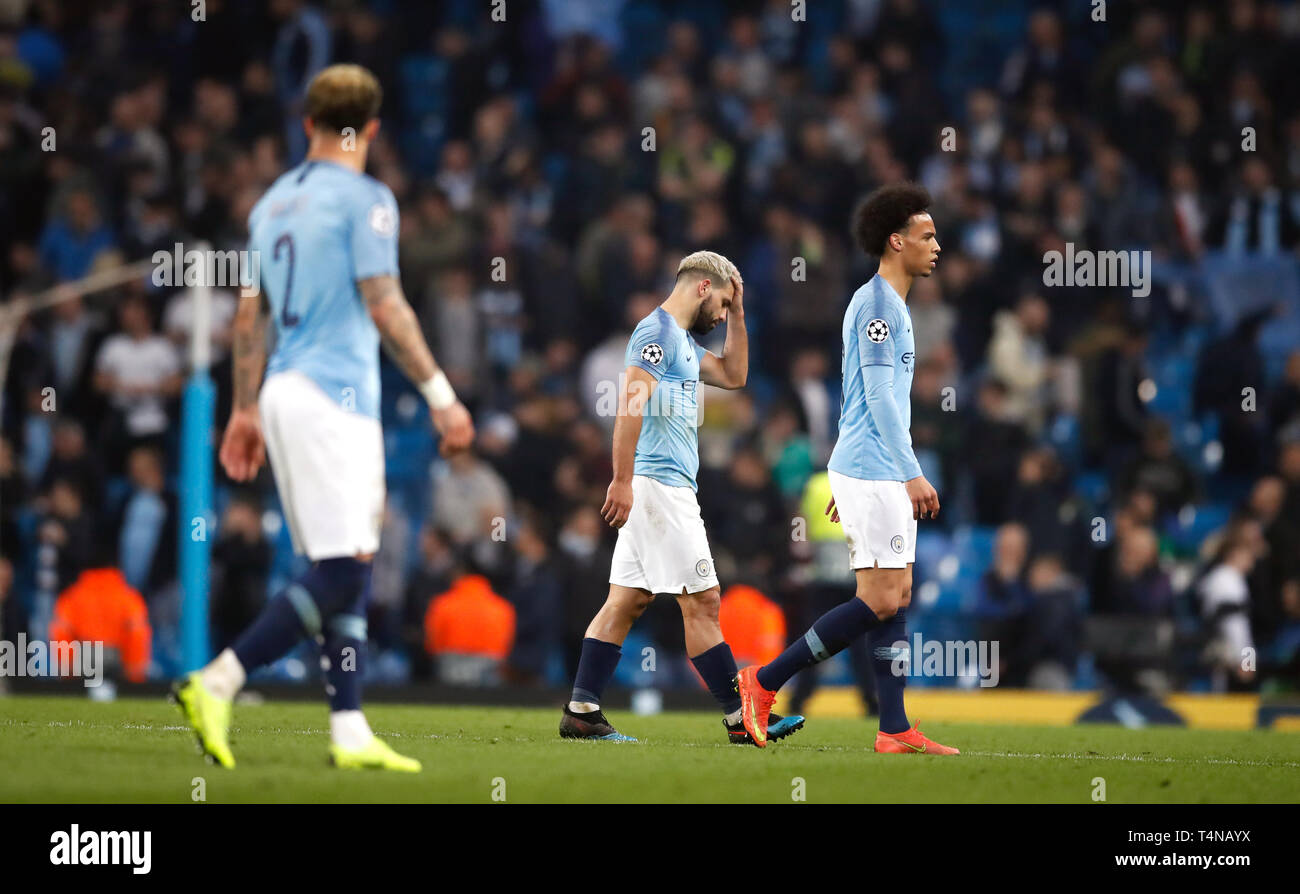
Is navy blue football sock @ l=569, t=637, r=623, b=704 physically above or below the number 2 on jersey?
below

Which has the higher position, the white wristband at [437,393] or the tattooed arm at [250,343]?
the tattooed arm at [250,343]

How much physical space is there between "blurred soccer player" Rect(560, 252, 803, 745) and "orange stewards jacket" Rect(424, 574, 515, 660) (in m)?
5.72

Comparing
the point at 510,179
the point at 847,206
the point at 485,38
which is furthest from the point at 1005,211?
the point at 485,38

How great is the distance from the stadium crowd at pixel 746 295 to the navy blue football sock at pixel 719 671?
15.5ft

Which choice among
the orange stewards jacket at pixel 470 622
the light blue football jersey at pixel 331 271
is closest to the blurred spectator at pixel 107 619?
the orange stewards jacket at pixel 470 622

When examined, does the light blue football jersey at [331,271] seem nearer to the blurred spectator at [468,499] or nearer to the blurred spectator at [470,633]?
the blurred spectator at [470,633]

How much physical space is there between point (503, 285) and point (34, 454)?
4619 millimetres

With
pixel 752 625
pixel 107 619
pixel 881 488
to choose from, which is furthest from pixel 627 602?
pixel 107 619

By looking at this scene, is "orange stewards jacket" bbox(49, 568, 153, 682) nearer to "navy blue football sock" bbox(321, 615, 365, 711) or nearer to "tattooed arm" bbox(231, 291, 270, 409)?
"tattooed arm" bbox(231, 291, 270, 409)

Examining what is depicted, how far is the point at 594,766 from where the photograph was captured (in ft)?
23.0

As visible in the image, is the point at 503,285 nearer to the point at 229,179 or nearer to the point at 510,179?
the point at 510,179

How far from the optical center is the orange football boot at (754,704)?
27.3ft

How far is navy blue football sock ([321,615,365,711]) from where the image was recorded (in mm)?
6367

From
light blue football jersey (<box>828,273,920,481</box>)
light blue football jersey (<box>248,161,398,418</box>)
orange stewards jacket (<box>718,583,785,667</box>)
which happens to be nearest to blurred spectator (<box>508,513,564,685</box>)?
orange stewards jacket (<box>718,583,785,667</box>)
